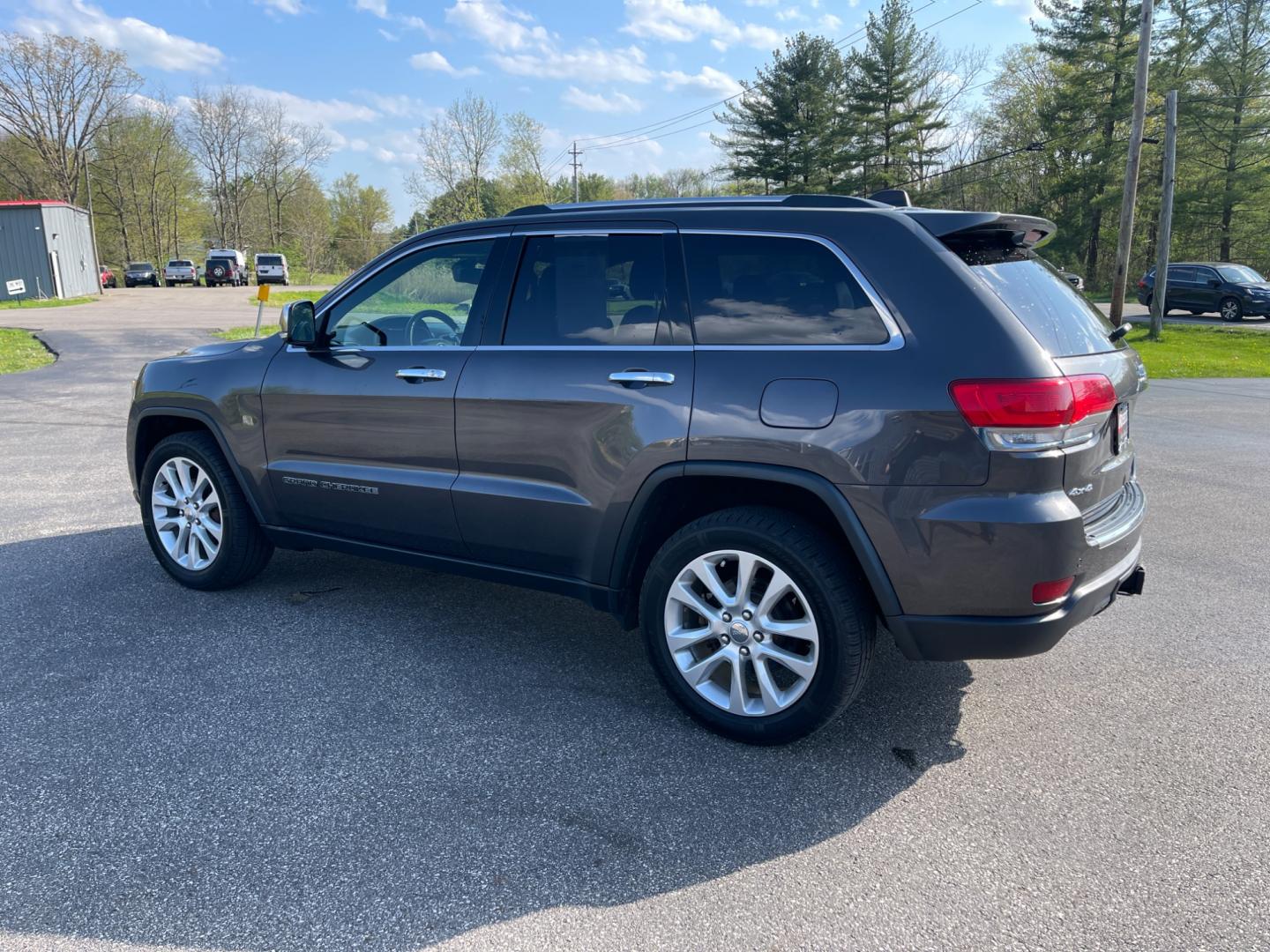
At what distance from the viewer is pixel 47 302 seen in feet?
112

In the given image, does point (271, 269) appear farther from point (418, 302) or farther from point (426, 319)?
point (426, 319)

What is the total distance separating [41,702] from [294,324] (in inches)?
73.1

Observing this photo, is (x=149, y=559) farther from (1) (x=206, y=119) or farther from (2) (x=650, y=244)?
(1) (x=206, y=119)

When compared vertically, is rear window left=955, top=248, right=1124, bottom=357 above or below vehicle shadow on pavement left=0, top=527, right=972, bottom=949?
above

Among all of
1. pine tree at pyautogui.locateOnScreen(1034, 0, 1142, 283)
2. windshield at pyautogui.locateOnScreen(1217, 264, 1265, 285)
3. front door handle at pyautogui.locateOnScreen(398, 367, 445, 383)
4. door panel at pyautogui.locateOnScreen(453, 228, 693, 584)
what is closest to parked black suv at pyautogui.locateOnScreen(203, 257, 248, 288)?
pine tree at pyautogui.locateOnScreen(1034, 0, 1142, 283)

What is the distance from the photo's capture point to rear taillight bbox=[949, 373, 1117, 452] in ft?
9.05

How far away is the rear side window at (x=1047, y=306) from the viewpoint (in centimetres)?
298

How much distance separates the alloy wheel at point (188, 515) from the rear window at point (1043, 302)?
3720 mm

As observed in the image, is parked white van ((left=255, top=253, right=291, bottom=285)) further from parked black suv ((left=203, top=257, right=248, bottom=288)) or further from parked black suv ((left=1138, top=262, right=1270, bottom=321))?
parked black suv ((left=1138, top=262, right=1270, bottom=321))

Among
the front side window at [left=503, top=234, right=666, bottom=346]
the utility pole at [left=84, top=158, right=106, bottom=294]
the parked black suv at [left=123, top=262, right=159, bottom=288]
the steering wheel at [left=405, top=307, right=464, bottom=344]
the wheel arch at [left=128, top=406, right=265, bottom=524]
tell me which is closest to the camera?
the front side window at [left=503, top=234, right=666, bottom=346]

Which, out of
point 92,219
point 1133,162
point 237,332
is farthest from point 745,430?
point 92,219

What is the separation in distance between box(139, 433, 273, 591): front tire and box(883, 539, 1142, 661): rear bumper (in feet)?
10.6

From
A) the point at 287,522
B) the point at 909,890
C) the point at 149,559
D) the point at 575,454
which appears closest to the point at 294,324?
the point at 287,522

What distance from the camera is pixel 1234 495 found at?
7.04 m
